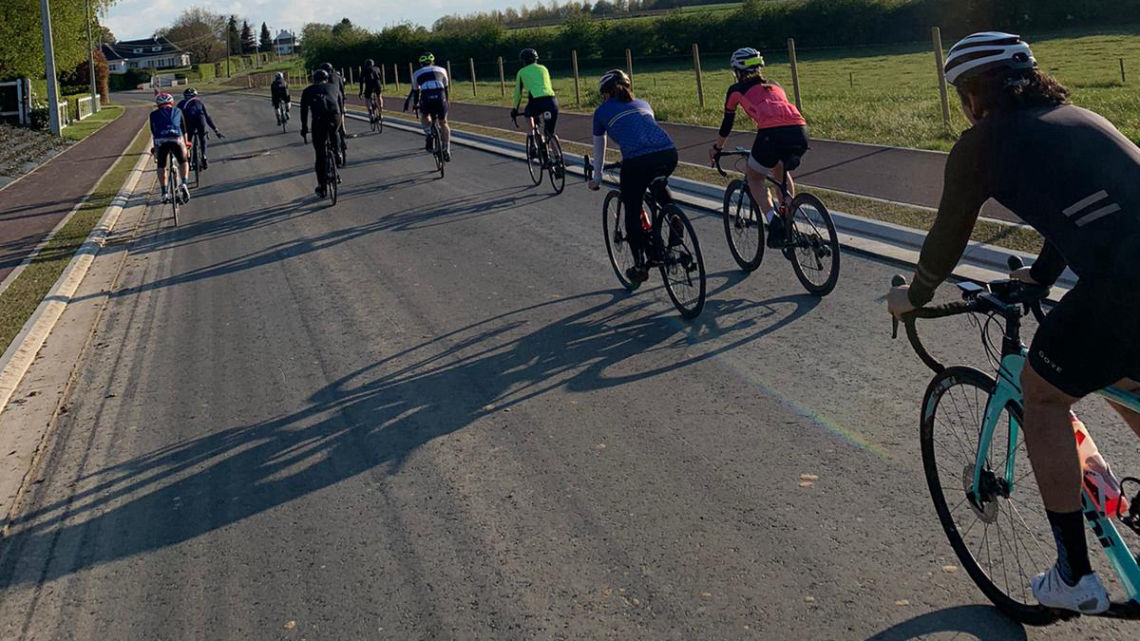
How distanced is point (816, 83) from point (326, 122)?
86.9 feet

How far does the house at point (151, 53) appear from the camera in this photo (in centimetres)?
15212

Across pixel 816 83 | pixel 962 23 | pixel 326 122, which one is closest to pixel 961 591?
pixel 326 122

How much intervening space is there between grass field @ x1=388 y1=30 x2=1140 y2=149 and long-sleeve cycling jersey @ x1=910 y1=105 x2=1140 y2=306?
13098mm

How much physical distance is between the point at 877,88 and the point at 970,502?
30.9 meters

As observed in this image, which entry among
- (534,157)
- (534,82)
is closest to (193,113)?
(534,157)

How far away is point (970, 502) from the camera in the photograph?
3.77 meters

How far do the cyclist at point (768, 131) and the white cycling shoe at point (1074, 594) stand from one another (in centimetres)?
540

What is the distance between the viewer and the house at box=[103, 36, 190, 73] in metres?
152

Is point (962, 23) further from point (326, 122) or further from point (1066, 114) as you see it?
point (1066, 114)

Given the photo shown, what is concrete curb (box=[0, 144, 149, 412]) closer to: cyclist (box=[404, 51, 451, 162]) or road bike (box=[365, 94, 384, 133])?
cyclist (box=[404, 51, 451, 162])

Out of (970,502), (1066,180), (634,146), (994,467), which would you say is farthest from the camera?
(634,146)

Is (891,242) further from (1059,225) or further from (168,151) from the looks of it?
(168,151)

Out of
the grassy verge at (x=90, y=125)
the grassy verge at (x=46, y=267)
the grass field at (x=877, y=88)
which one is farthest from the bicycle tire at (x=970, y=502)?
the grassy verge at (x=90, y=125)

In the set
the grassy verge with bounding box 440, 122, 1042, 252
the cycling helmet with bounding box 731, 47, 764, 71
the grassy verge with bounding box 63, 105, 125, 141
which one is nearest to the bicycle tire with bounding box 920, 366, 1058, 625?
the cycling helmet with bounding box 731, 47, 764, 71
